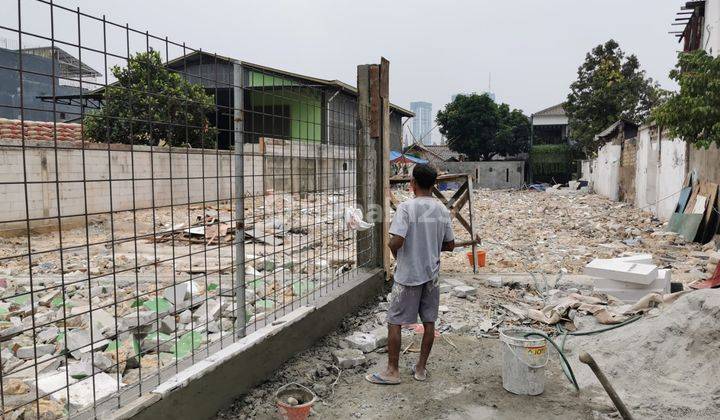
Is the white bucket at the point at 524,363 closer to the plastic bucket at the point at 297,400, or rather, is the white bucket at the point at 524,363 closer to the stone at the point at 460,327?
the stone at the point at 460,327

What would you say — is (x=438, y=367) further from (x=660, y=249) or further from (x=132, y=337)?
(x=660, y=249)

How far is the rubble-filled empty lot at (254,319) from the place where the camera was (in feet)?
9.81

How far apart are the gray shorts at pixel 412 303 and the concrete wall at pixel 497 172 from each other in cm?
3280

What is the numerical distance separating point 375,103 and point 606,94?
29051 millimetres

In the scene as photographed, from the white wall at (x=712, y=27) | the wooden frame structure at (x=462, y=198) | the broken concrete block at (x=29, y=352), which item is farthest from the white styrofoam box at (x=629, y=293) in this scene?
the white wall at (x=712, y=27)

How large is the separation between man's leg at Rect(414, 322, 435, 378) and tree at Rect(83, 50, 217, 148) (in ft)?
6.50

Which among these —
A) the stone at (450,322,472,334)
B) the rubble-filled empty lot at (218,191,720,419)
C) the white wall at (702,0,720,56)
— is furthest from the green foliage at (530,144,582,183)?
the stone at (450,322,472,334)

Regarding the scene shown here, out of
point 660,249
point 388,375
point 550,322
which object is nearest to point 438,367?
point 388,375

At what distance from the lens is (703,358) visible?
140 inches

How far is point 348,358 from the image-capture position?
4020 mm

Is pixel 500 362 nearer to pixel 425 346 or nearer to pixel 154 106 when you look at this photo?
pixel 425 346

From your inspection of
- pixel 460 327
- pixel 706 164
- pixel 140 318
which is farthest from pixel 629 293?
pixel 706 164

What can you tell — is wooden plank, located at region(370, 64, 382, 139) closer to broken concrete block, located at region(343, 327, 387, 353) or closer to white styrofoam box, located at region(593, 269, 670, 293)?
broken concrete block, located at region(343, 327, 387, 353)

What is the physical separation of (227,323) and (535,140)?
41.9 metres
